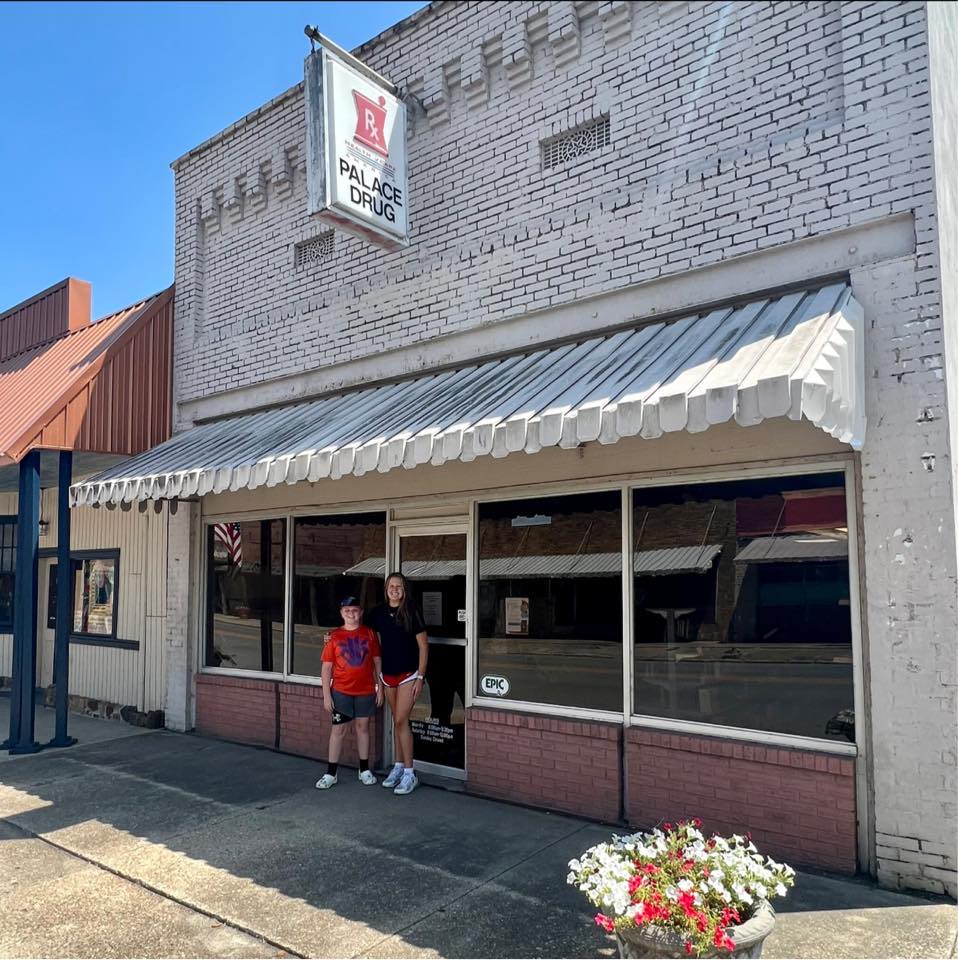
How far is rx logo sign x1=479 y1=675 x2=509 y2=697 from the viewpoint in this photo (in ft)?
22.0

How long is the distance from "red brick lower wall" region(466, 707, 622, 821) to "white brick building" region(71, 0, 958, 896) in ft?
0.07

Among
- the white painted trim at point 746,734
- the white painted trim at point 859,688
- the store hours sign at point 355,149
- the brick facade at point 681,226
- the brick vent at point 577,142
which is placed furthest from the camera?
the store hours sign at point 355,149

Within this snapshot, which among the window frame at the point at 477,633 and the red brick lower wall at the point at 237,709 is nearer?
the window frame at the point at 477,633

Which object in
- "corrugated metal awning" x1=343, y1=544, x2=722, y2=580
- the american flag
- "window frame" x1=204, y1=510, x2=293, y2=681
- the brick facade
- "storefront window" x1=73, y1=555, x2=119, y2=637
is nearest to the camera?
the brick facade

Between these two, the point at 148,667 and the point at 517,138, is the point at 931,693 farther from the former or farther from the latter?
the point at 148,667

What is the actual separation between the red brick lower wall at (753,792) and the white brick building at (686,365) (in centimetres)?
2

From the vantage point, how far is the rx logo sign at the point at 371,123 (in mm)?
7043

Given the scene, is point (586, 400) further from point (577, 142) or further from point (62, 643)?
point (62, 643)

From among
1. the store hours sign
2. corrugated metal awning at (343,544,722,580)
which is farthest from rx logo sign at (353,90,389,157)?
corrugated metal awning at (343,544,722,580)

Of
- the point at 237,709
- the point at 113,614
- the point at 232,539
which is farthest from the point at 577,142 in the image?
the point at 113,614

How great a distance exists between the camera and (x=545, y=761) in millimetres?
6246

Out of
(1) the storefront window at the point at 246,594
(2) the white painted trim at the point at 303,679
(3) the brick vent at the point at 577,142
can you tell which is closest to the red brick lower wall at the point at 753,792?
(2) the white painted trim at the point at 303,679

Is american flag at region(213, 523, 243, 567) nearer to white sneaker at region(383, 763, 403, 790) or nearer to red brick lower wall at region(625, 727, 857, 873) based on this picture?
white sneaker at region(383, 763, 403, 790)

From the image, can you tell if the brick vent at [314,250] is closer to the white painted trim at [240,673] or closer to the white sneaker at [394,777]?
the white painted trim at [240,673]
